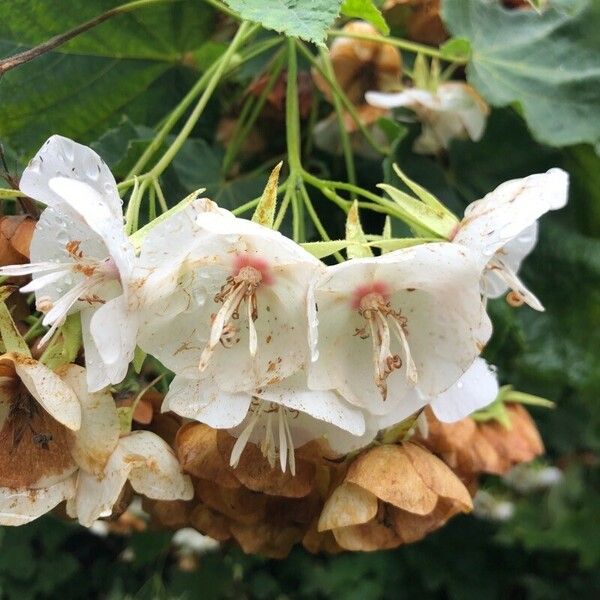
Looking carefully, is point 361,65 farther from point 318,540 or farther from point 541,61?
point 318,540

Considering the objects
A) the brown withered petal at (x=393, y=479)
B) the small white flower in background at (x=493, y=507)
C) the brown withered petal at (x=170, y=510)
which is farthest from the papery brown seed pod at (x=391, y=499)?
the small white flower in background at (x=493, y=507)

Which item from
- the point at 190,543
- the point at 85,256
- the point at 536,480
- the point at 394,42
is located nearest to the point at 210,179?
the point at 394,42

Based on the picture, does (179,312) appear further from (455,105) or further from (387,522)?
(455,105)

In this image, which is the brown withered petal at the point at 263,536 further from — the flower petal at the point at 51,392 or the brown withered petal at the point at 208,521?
the flower petal at the point at 51,392

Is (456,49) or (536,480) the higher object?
(456,49)

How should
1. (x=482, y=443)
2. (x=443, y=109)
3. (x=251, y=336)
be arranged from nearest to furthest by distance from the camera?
(x=251, y=336), (x=482, y=443), (x=443, y=109)

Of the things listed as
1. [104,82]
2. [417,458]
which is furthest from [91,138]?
[417,458]
